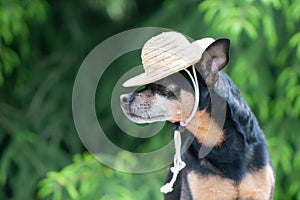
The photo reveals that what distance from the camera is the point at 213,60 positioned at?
45.0 inches

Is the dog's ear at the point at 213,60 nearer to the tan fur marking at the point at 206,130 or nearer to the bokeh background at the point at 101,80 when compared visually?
the tan fur marking at the point at 206,130

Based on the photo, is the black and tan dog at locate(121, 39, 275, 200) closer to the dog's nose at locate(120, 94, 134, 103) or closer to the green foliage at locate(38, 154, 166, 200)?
the dog's nose at locate(120, 94, 134, 103)

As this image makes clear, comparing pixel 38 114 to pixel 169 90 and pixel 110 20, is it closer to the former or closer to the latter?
pixel 110 20

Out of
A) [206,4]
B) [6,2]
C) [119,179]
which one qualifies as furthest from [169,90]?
[6,2]

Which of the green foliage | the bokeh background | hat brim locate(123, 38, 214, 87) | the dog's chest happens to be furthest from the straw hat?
the green foliage

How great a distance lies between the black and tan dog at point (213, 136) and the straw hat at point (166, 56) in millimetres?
35

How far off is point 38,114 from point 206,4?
1.09 m

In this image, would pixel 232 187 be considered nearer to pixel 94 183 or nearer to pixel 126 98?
pixel 126 98

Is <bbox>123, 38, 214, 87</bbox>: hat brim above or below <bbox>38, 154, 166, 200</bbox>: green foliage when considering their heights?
above

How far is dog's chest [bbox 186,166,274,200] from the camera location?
121 centimetres

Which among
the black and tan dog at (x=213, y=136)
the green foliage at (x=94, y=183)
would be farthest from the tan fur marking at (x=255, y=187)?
the green foliage at (x=94, y=183)

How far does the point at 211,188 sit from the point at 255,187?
0.08 meters

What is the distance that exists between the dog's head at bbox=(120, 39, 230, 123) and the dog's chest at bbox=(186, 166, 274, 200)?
5.3 inches

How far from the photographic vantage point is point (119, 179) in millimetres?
2855
